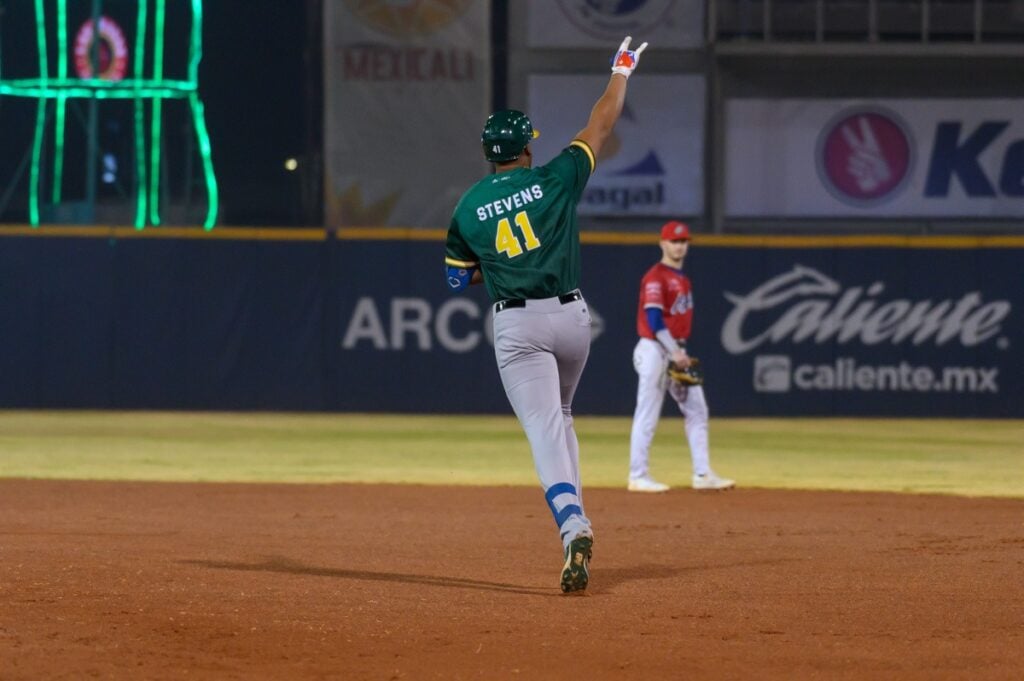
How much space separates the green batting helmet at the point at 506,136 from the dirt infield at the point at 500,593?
1.70 m

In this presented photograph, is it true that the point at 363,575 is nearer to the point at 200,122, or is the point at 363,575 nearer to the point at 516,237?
the point at 516,237

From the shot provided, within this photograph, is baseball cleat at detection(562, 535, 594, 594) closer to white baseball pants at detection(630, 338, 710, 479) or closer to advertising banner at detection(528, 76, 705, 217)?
white baseball pants at detection(630, 338, 710, 479)

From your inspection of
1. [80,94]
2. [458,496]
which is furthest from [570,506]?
[80,94]

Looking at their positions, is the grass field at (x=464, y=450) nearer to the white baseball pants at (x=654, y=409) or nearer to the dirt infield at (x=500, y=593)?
the white baseball pants at (x=654, y=409)

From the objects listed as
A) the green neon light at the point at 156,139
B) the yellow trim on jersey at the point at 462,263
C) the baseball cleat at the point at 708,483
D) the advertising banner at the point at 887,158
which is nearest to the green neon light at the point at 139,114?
the green neon light at the point at 156,139

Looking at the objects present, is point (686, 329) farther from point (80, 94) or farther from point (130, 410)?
point (80, 94)

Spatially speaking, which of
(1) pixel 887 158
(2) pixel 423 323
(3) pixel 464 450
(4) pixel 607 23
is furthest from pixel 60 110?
(1) pixel 887 158

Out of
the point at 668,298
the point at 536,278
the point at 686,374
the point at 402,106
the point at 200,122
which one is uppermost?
the point at 402,106

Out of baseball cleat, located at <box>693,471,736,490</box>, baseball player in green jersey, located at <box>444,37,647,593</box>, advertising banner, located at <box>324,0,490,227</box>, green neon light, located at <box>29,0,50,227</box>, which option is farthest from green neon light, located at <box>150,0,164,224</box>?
baseball player in green jersey, located at <box>444,37,647,593</box>

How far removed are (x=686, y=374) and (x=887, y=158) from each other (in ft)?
49.4

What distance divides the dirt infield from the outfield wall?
8541mm

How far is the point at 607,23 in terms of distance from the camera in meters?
23.7

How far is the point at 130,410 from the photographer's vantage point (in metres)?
18.4

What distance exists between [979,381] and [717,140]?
7.18 meters
